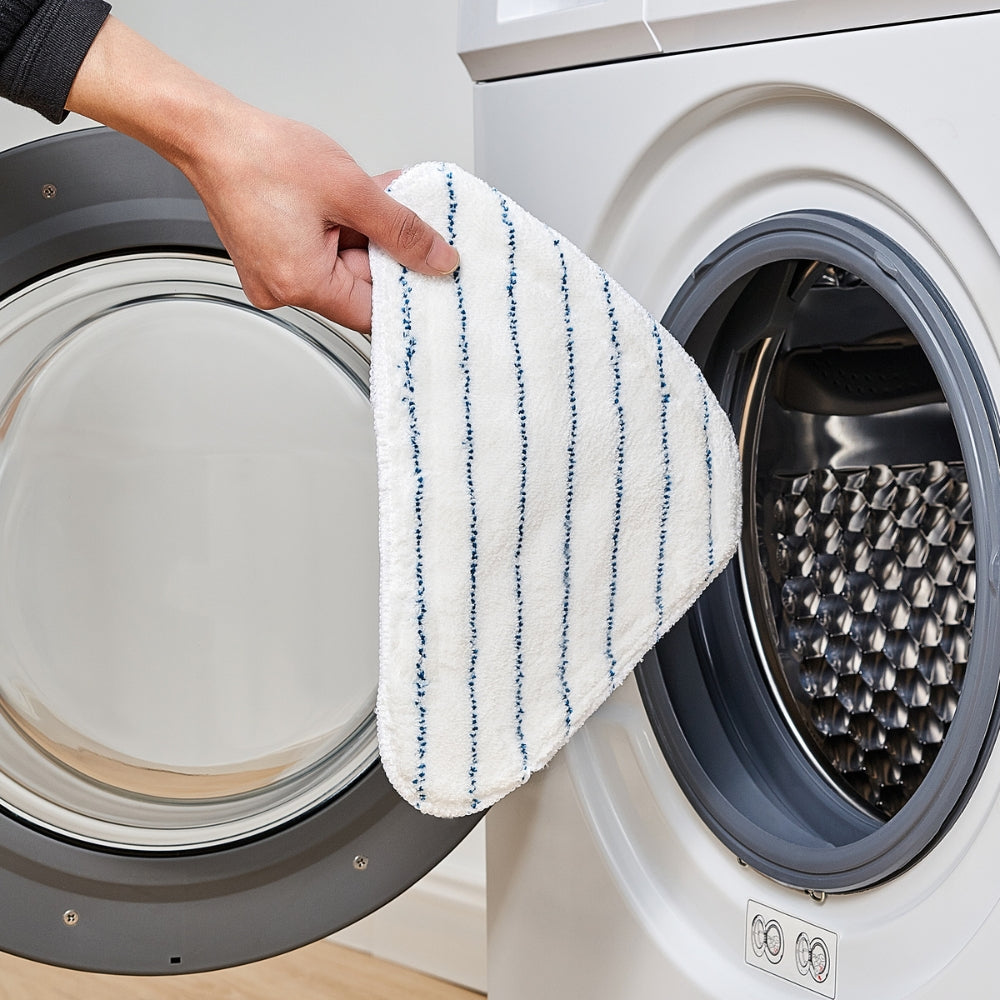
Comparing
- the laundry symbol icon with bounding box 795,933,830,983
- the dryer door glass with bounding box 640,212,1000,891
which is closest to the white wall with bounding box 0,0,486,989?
the dryer door glass with bounding box 640,212,1000,891

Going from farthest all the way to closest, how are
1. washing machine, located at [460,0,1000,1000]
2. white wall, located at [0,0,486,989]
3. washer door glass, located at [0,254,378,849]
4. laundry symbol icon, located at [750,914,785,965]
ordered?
white wall, located at [0,0,486,989], washer door glass, located at [0,254,378,849], laundry symbol icon, located at [750,914,785,965], washing machine, located at [460,0,1000,1000]

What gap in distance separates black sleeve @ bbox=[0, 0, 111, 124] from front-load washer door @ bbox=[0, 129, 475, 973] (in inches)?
4.0

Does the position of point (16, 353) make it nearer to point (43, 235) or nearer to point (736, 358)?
point (43, 235)

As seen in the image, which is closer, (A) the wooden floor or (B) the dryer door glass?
(B) the dryer door glass

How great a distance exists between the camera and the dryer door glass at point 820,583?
68cm

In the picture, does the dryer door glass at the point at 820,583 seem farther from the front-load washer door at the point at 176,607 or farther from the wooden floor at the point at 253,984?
the wooden floor at the point at 253,984

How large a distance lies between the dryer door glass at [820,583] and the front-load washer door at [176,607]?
0.20 metres

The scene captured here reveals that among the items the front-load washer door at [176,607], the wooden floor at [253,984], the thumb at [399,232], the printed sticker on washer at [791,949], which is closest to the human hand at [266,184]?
the thumb at [399,232]

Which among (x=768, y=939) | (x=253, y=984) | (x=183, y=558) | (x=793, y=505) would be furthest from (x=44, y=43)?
(x=253, y=984)

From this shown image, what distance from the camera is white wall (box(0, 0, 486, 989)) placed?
1.19m

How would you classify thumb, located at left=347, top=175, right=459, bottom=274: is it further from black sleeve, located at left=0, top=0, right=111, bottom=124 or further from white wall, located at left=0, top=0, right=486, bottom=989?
white wall, located at left=0, top=0, right=486, bottom=989

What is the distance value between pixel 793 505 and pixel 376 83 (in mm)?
747

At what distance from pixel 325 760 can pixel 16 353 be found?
344 millimetres

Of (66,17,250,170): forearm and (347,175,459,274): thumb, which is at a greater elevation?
(66,17,250,170): forearm
